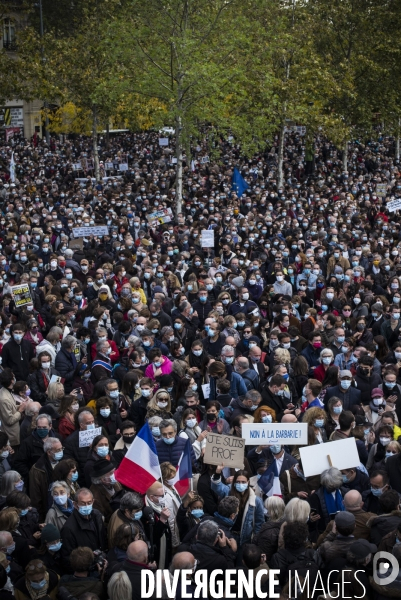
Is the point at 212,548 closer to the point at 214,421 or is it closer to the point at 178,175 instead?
the point at 214,421

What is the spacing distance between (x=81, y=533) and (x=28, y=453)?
199 centimetres

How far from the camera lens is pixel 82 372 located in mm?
12266

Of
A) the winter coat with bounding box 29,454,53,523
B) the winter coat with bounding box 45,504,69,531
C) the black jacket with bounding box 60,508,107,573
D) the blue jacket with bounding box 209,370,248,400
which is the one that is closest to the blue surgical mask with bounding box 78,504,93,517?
the black jacket with bounding box 60,508,107,573

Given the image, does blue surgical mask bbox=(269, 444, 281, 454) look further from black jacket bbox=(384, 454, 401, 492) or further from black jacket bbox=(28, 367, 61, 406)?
black jacket bbox=(28, 367, 61, 406)

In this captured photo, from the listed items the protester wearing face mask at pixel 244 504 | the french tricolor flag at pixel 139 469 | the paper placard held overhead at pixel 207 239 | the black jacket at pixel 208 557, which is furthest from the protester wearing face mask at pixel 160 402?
the paper placard held overhead at pixel 207 239

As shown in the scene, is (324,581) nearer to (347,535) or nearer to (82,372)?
(347,535)

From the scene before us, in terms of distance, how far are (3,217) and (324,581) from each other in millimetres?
21765

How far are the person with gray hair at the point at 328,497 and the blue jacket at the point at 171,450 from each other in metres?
A: 1.58

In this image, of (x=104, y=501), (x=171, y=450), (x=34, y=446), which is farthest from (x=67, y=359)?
(x=104, y=501)

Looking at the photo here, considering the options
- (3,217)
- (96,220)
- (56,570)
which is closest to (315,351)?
(56,570)

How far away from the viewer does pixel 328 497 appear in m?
8.37

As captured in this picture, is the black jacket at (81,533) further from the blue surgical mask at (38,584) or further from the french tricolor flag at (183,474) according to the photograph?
the french tricolor flag at (183,474)

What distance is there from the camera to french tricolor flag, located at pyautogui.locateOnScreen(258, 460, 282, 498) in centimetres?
877

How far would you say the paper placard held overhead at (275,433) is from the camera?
8992 mm
